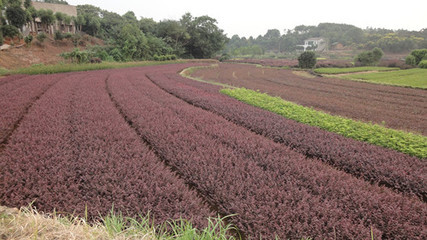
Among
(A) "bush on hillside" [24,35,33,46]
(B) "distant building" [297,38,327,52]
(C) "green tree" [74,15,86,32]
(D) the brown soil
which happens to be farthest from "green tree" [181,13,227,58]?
(B) "distant building" [297,38,327,52]

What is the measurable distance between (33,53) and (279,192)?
3780 cm

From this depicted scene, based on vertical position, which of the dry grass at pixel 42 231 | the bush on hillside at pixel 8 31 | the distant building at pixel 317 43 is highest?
the distant building at pixel 317 43

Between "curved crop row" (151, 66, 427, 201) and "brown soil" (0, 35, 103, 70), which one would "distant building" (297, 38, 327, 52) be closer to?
"brown soil" (0, 35, 103, 70)

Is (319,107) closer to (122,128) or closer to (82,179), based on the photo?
(122,128)

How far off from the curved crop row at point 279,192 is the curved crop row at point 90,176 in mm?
417

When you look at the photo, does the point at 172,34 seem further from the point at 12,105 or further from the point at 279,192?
the point at 279,192

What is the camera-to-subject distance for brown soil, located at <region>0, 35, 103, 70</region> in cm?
2422

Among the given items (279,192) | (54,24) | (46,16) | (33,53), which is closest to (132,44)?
(33,53)

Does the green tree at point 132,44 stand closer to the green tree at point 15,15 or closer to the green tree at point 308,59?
the green tree at point 15,15

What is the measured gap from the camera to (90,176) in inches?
121

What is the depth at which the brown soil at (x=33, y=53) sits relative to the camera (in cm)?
2422

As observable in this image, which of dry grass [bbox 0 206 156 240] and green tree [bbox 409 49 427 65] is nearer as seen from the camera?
dry grass [bbox 0 206 156 240]

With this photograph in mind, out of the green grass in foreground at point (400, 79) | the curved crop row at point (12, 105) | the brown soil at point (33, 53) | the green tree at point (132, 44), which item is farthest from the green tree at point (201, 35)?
the curved crop row at point (12, 105)

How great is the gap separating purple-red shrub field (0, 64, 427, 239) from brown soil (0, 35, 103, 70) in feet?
85.7
